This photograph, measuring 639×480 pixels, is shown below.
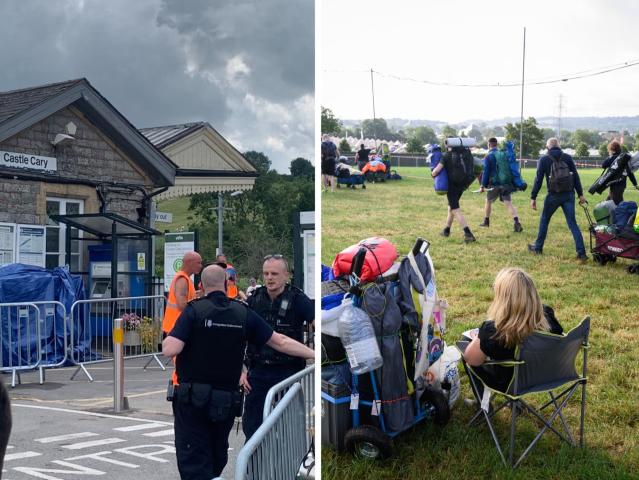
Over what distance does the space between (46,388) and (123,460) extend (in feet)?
6.93

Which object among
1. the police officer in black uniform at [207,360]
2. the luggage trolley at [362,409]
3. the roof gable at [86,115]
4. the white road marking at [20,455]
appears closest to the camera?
the luggage trolley at [362,409]

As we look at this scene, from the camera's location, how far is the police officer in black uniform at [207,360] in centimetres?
301

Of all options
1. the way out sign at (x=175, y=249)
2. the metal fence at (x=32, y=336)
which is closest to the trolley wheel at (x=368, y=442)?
the metal fence at (x=32, y=336)

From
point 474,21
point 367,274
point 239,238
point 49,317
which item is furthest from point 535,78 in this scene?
point 49,317

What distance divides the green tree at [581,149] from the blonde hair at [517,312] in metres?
0.39

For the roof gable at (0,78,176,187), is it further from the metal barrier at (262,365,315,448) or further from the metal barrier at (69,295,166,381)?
the metal barrier at (262,365,315,448)

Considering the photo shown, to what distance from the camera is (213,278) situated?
10.1 ft

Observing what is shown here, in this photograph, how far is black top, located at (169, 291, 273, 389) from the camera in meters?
3.01

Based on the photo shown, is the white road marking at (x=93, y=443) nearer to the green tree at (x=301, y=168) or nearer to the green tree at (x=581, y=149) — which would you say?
the green tree at (x=301, y=168)

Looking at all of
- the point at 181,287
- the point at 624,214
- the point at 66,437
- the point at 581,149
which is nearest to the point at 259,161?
the point at 181,287

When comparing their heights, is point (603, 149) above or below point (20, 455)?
above

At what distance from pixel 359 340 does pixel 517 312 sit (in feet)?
1.50

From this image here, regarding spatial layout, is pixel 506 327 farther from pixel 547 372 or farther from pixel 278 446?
pixel 278 446

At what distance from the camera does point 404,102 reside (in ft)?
8.29
